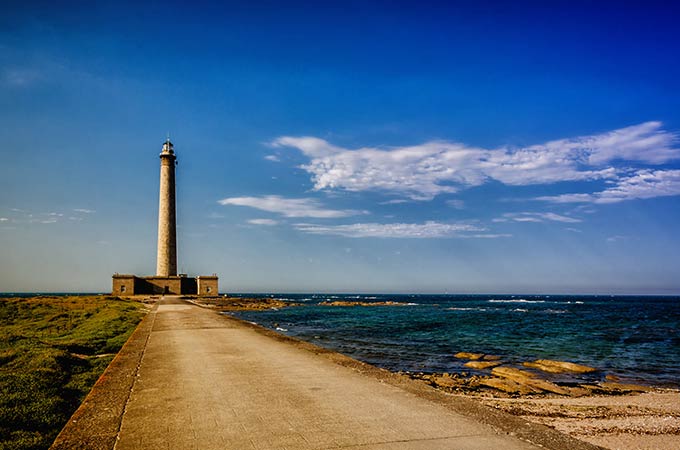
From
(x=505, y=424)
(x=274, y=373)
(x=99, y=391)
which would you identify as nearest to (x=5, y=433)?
(x=99, y=391)

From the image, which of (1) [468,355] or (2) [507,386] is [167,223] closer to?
(1) [468,355]

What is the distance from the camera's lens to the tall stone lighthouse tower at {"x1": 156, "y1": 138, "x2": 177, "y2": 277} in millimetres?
62375

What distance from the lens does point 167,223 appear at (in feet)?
207

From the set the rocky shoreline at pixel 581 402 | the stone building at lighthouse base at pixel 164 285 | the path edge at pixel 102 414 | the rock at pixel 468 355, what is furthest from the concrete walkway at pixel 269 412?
the stone building at lighthouse base at pixel 164 285

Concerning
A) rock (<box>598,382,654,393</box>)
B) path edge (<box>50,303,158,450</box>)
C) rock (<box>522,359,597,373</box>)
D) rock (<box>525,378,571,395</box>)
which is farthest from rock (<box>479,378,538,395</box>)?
path edge (<box>50,303,158,450</box>)

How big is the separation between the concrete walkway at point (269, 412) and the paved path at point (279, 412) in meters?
0.01

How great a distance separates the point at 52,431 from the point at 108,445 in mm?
1675

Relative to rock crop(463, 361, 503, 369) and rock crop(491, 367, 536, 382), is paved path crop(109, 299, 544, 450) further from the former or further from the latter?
rock crop(463, 361, 503, 369)

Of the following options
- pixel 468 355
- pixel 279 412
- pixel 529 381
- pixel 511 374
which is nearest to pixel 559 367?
pixel 511 374

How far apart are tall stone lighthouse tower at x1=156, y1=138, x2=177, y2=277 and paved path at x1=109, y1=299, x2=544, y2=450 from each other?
5431cm

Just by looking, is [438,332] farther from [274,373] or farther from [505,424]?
[505,424]

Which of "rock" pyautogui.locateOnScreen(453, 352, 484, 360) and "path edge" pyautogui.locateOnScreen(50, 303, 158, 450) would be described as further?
"rock" pyautogui.locateOnScreen(453, 352, 484, 360)

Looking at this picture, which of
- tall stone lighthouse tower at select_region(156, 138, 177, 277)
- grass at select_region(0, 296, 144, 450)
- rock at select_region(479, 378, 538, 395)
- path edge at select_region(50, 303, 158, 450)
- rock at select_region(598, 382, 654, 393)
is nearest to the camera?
path edge at select_region(50, 303, 158, 450)

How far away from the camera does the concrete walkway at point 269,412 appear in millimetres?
5504
